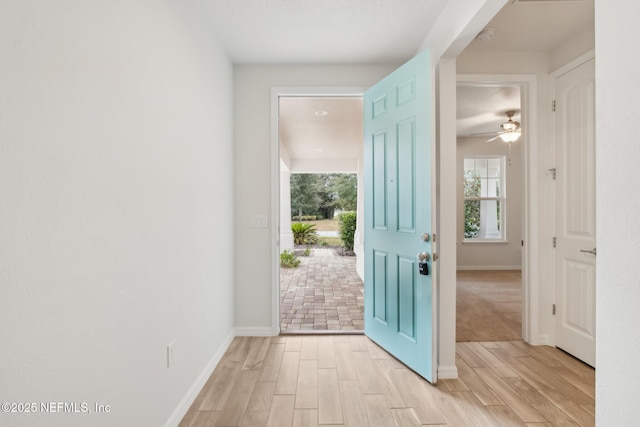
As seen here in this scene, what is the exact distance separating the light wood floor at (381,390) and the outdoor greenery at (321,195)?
37.3ft

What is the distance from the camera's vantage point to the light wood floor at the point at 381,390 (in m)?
1.73

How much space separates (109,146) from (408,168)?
5.92 feet

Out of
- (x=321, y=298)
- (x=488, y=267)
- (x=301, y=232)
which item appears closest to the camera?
(x=321, y=298)

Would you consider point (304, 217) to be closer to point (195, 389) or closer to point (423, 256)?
point (423, 256)

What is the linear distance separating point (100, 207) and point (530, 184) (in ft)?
10.0

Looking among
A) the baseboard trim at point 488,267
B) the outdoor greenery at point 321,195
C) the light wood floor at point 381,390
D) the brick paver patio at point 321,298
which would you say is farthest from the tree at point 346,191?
the light wood floor at point 381,390

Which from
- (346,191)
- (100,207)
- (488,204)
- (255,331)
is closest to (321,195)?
A: (346,191)

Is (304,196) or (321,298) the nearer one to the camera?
(321,298)

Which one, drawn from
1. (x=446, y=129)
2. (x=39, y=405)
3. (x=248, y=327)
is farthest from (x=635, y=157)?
(x=248, y=327)

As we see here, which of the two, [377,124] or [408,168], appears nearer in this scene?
[408,168]

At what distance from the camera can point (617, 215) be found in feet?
3.17

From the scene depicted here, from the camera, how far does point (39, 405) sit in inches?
34.9

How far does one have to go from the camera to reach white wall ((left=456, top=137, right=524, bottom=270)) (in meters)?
6.28

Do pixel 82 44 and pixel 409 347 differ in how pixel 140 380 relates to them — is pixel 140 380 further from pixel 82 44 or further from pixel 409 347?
pixel 409 347
